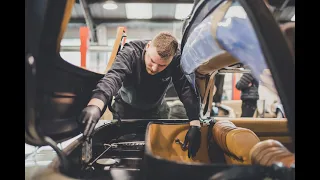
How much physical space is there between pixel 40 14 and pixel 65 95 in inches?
7.7

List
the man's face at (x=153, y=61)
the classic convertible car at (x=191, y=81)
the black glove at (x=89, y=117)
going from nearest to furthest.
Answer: the classic convertible car at (x=191, y=81) → the black glove at (x=89, y=117) → the man's face at (x=153, y=61)

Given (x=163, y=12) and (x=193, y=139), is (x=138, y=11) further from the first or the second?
(x=193, y=139)

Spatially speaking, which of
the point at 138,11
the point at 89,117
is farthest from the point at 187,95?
the point at 138,11

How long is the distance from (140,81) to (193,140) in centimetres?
27

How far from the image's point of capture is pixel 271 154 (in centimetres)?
54

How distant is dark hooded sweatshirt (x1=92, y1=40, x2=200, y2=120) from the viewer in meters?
0.75

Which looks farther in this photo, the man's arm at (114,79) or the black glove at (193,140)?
the black glove at (193,140)

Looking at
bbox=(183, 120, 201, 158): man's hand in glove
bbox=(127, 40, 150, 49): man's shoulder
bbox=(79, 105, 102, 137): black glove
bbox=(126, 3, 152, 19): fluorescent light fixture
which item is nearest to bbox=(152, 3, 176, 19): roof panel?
bbox=(126, 3, 152, 19): fluorescent light fixture

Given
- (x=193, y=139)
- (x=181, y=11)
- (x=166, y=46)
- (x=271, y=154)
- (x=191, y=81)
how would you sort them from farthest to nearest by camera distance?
(x=181, y=11), (x=193, y=139), (x=191, y=81), (x=166, y=46), (x=271, y=154)

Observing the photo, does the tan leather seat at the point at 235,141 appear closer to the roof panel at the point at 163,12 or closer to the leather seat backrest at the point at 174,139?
the leather seat backrest at the point at 174,139

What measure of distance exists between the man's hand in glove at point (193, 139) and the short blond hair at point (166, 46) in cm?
28

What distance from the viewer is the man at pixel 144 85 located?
68 centimetres

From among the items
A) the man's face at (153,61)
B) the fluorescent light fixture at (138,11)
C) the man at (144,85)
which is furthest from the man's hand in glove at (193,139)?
the fluorescent light fixture at (138,11)
